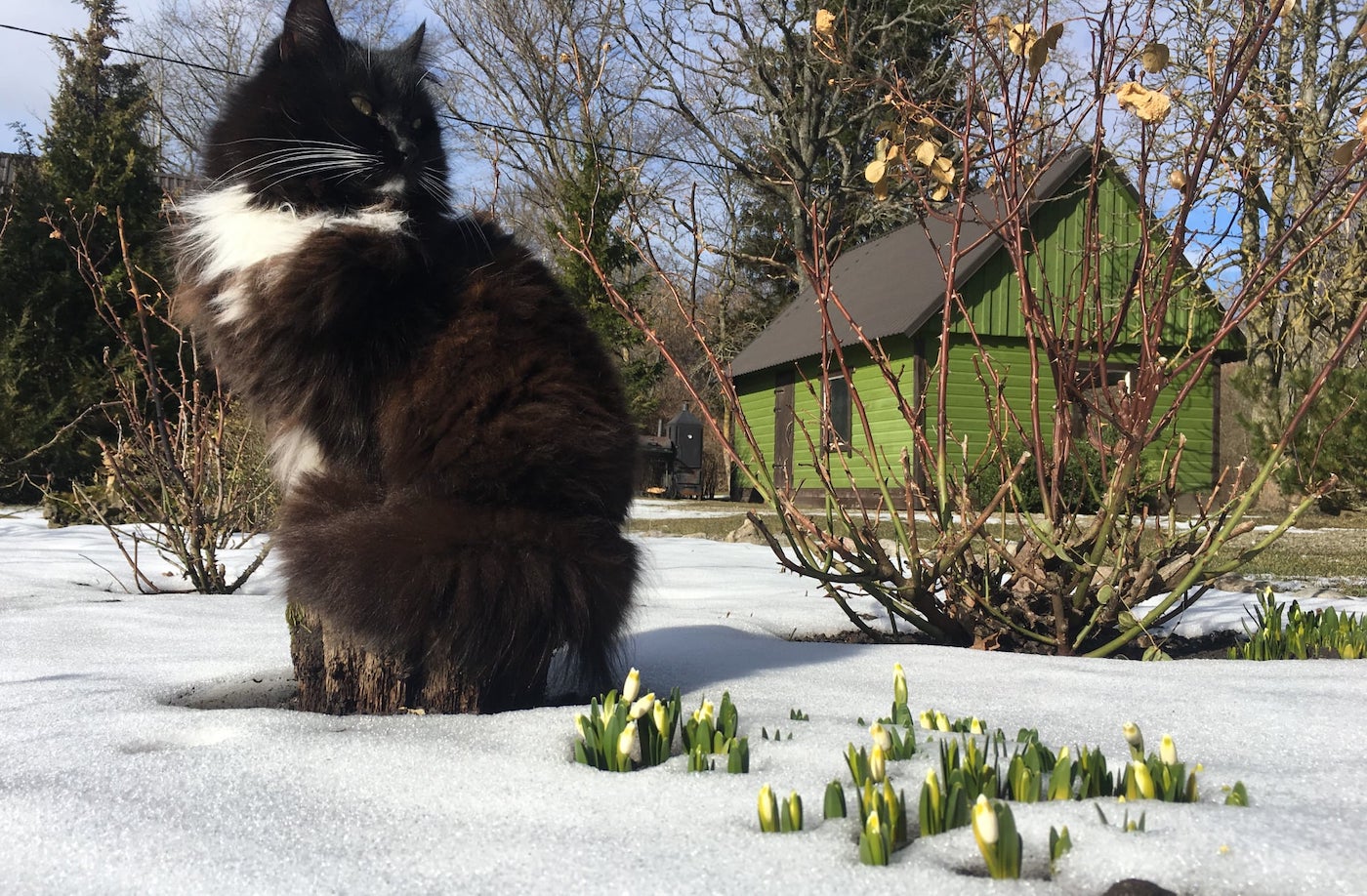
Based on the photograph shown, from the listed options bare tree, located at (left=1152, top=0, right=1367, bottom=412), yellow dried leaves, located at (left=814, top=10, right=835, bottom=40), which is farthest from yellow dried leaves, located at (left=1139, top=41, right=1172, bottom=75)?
bare tree, located at (left=1152, top=0, right=1367, bottom=412)

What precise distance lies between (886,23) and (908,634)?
1885cm

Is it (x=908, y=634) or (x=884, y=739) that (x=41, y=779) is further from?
(x=908, y=634)

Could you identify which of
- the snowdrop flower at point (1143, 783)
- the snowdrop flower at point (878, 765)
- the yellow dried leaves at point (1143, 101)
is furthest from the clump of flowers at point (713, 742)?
the yellow dried leaves at point (1143, 101)

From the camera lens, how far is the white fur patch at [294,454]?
196 centimetres

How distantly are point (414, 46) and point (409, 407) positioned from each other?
129cm

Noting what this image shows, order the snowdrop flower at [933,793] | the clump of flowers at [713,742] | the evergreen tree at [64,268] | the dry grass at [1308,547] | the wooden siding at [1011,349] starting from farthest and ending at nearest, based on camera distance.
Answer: the wooden siding at [1011,349]
the evergreen tree at [64,268]
the dry grass at [1308,547]
the clump of flowers at [713,742]
the snowdrop flower at [933,793]

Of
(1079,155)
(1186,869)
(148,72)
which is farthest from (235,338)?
(148,72)

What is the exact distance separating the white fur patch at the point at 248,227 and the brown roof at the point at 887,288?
974cm

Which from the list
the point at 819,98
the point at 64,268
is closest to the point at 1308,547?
the point at 64,268

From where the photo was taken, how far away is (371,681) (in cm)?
189

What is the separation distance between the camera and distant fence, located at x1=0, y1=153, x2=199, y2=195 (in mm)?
2400

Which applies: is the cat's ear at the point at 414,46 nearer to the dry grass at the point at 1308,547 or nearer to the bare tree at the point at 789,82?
the dry grass at the point at 1308,547

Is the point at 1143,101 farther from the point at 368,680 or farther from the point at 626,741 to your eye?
the point at 368,680

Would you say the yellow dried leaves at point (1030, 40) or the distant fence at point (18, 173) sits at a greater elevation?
the distant fence at point (18, 173)
